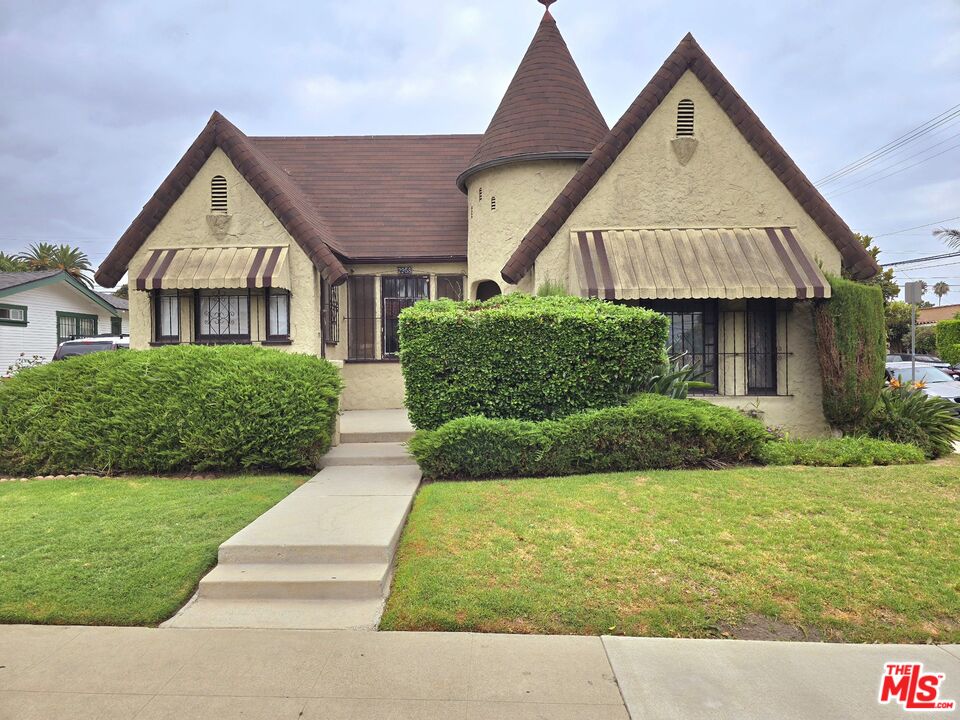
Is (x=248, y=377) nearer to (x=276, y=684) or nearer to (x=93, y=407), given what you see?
(x=93, y=407)

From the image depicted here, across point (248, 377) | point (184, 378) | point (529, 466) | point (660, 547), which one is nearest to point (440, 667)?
point (660, 547)

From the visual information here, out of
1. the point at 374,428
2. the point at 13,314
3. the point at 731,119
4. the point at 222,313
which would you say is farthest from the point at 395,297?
the point at 13,314

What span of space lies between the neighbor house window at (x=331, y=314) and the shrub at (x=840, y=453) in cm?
874

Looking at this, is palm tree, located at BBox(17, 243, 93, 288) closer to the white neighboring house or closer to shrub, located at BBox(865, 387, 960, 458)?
the white neighboring house

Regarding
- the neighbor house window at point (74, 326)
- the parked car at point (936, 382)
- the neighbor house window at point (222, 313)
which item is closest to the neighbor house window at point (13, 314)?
the neighbor house window at point (74, 326)

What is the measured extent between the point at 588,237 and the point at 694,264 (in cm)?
191

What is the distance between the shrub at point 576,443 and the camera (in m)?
7.45

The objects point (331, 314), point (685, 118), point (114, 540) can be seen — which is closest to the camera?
point (114, 540)

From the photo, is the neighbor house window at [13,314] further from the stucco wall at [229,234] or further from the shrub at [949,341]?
the shrub at [949,341]

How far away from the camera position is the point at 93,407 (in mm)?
8172

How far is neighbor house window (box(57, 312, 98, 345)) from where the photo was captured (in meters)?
27.1

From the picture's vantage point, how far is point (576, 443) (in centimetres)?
749

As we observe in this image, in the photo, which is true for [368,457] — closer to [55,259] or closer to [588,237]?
[588,237]

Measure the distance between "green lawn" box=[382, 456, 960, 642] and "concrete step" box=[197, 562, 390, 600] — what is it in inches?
10.0
